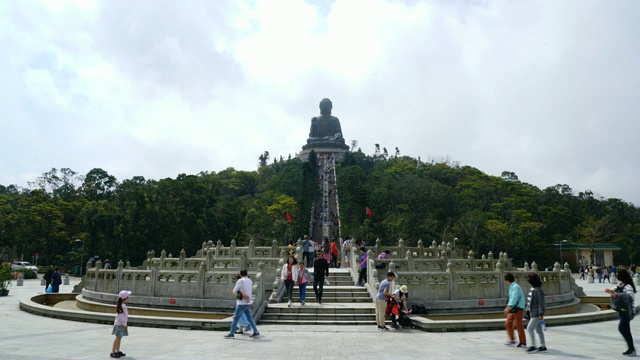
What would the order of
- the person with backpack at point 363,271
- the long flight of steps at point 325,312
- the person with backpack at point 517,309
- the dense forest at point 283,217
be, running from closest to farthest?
the person with backpack at point 517,309 → the long flight of steps at point 325,312 → the person with backpack at point 363,271 → the dense forest at point 283,217

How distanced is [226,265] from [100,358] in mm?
12021

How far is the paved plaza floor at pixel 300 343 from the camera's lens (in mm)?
9906

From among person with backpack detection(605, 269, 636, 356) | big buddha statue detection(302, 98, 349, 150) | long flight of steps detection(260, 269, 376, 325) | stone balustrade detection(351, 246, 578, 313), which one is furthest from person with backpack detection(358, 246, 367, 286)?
big buddha statue detection(302, 98, 349, 150)

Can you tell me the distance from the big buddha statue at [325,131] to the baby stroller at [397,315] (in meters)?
123

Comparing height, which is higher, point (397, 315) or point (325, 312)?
point (397, 315)

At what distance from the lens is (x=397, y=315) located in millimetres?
14078

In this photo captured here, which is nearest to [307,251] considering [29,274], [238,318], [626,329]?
[238,318]

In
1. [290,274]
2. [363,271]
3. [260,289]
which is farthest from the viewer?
[363,271]

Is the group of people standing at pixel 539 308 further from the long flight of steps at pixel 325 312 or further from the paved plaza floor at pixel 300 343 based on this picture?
the long flight of steps at pixel 325 312

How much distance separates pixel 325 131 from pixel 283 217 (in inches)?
2511

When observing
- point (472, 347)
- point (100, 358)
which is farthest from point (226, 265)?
point (472, 347)

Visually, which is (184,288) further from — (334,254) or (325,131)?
(325,131)

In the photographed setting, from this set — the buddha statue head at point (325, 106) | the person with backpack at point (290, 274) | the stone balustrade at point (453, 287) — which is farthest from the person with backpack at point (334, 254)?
the buddha statue head at point (325, 106)

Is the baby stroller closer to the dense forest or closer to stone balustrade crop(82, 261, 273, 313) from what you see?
stone balustrade crop(82, 261, 273, 313)
